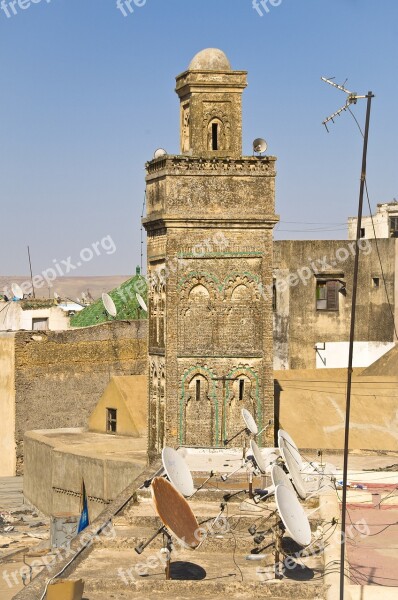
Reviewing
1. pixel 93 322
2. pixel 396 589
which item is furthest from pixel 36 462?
pixel 396 589

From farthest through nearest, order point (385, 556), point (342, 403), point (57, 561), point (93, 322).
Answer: point (93, 322) < point (342, 403) < point (385, 556) < point (57, 561)

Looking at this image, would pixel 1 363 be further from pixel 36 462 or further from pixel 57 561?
pixel 57 561

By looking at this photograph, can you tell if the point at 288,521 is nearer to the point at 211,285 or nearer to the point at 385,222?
the point at 211,285

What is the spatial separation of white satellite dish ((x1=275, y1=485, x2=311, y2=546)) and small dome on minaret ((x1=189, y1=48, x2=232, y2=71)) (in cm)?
1673

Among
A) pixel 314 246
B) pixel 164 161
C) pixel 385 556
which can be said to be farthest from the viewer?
pixel 314 246

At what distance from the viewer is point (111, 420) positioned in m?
37.8

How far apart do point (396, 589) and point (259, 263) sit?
49.1ft

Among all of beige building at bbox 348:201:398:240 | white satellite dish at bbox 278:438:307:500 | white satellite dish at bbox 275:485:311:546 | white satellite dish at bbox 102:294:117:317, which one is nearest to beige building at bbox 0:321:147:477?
white satellite dish at bbox 102:294:117:317

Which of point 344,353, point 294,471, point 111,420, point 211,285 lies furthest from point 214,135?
point 344,353

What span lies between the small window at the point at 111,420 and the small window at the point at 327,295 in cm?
1276

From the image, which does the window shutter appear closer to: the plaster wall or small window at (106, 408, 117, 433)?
Answer: the plaster wall

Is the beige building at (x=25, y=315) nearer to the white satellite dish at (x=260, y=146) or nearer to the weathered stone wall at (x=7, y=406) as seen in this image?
the weathered stone wall at (x=7, y=406)

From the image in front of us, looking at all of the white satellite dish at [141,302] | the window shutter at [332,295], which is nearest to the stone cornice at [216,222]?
the white satellite dish at [141,302]

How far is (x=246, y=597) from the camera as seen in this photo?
56.7 feet
